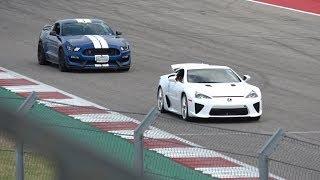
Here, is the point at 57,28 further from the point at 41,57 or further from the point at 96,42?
the point at 96,42

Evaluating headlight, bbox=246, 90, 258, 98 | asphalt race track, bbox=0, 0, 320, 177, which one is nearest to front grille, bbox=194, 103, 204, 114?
A: asphalt race track, bbox=0, 0, 320, 177

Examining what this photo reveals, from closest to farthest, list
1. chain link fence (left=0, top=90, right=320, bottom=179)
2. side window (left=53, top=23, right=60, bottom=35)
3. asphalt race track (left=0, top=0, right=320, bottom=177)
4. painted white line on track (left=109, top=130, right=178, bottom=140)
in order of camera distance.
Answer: chain link fence (left=0, top=90, right=320, bottom=179)
painted white line on track (left=109, top=130, right=178, bottom=140)
asphalt race track (left=0, top=0, right=320, bottom=177)
side window (left=53, top=23, right=60, bottom=35)

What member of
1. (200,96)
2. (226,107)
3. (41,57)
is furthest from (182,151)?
(41,57)

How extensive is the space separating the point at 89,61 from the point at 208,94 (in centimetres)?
737

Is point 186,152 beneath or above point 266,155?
beneath

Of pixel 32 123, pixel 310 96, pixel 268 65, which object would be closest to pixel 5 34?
pixel 268 65

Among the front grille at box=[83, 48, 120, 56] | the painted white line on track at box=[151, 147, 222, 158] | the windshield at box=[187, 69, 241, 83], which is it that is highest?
the painted white line on track at box=[151, 147, 222, 158]

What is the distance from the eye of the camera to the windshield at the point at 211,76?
60.0ft

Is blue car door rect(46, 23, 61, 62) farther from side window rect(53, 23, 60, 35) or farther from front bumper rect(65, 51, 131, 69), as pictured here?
front bumper rect(65, 51, 131, 69)

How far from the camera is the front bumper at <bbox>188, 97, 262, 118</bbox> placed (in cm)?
1727

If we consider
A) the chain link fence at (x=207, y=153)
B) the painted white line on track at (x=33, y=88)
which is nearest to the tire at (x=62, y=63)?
the painted white line on track at (x=33, y=88)

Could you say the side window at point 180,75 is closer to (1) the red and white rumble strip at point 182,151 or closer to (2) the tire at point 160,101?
(2) the tire at point 160,101

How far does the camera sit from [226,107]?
1723cm

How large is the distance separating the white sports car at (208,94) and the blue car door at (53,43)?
6690mm
